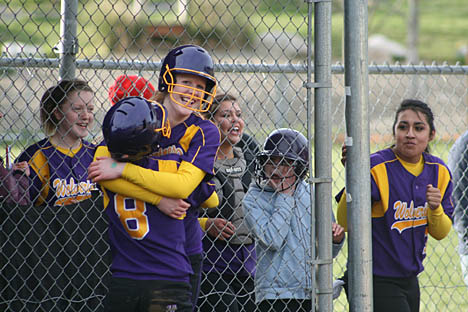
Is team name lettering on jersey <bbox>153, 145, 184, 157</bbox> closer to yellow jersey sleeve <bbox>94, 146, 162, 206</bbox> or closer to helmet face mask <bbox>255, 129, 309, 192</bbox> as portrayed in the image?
yellow jersey sleeve <bbox>94, 146, 162, 206</bbox>

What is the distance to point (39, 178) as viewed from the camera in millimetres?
3936

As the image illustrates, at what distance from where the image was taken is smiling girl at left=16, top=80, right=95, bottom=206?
395cm

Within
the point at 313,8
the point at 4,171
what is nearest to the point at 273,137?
the point at 313,8

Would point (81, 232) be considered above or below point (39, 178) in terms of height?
below

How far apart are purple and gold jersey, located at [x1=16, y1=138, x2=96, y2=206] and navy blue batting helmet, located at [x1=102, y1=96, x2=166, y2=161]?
3.68 feet

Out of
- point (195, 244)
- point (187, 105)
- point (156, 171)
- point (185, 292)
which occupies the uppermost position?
point (187, 105)

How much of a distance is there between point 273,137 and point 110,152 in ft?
4.48

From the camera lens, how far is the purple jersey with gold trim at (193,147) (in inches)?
120

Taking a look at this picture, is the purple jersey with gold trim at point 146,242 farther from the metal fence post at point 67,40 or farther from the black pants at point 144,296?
the metal fence post at point 67,40

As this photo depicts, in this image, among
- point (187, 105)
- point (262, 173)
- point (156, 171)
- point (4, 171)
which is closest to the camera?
point (156, 171)

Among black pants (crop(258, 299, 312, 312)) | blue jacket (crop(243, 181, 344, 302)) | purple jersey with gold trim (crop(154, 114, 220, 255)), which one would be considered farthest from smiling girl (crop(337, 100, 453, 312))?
purple jersey with gold trim (crop(154, 114, 220, 255))

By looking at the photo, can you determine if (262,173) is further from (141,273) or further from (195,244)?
(141,273)

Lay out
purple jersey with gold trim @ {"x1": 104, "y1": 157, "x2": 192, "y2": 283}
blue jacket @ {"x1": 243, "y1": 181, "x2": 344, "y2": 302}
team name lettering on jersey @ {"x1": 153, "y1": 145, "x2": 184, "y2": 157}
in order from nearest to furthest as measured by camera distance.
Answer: purple jersey with gold trim @ {"x1": 104, "y1": 157, "x2": 192, "y2": 283} → team name lettering on jersey @ {"x1": 153, "y1": 145, "x2": 184, "y2": 157} → blue jacket @ {"x1": 243, "y1": 181, "x2": 344, "y2": 302}

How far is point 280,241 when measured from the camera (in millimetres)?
3898
